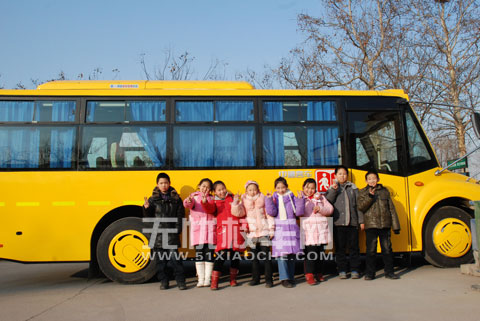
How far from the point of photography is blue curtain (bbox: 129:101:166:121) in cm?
715

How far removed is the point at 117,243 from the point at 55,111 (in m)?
2.50

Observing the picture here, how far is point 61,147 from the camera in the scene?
271 inches

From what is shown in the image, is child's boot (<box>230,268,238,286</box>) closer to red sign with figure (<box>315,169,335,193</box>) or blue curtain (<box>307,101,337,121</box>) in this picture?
red sign with figure (<box>315,169,335,193</box>)

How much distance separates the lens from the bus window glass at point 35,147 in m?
6.79

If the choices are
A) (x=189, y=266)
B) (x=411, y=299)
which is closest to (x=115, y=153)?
(x=189, y=266)

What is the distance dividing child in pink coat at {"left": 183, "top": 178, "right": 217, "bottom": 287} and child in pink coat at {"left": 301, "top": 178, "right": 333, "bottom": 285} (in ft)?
4.96

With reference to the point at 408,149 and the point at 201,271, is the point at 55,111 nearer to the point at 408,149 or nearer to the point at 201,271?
the point at 201,271

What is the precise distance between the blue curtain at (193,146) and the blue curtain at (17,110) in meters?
2.48

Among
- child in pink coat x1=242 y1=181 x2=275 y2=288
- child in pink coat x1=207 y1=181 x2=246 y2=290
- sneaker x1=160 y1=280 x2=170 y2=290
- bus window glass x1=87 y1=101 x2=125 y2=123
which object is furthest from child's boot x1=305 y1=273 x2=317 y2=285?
bus window glass x1=87 y1=101 x2=125 y2=123

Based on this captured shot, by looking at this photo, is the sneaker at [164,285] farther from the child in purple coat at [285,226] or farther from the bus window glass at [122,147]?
the bus window glass at [122,147]

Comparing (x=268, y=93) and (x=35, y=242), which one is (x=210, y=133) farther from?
A: (x=35, y=242)

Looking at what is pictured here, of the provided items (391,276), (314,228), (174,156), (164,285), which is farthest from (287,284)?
(174,156)

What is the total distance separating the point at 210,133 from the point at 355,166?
263 cm

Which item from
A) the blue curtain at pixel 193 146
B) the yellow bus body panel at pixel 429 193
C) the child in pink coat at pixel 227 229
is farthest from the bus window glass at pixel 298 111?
the yellow bus body panel at pixel 429 193
